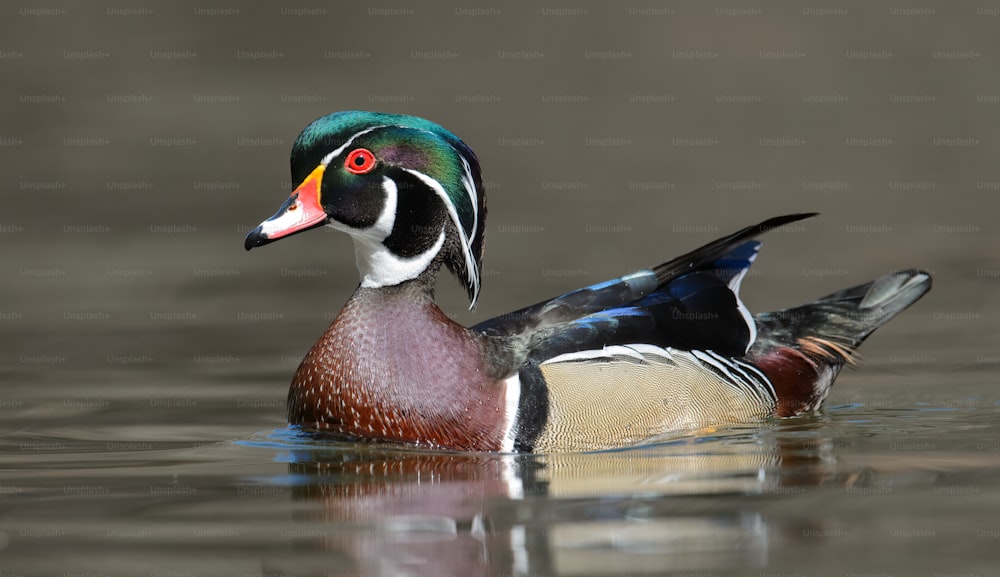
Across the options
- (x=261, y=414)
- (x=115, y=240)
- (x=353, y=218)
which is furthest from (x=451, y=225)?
(x=115, y=240)

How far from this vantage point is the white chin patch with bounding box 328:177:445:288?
22.2 ft

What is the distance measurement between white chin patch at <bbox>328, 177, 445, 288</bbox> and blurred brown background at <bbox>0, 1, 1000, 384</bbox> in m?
1.90

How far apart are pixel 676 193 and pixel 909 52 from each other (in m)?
4.56

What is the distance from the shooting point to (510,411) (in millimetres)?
6652

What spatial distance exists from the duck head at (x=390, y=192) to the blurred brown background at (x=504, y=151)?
2.04 m

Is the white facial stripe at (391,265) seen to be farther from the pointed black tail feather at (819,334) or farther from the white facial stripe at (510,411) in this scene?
the pointed black tail feather at (819,334)

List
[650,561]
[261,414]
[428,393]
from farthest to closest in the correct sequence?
[261,414] < [428,393] < [650,561]

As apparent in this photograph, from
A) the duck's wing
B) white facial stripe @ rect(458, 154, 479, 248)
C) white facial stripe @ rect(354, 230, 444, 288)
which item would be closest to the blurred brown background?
the duck's wing

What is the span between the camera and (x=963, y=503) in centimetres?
568

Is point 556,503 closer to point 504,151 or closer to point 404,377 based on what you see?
point 404,377

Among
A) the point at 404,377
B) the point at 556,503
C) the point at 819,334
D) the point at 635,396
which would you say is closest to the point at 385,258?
the point at 404,377

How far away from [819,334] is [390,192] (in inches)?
97.1

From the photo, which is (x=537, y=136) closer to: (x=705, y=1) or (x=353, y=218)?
(x=705, y=1)

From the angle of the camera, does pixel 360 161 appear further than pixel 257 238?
Yes
